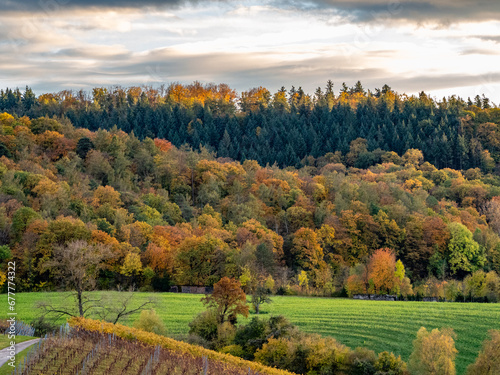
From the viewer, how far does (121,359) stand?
1035 inches

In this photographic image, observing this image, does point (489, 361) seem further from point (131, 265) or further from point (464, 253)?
point (464, 253)

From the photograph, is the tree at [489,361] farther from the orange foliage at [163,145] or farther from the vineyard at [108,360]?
the orange foliage at [163,145]

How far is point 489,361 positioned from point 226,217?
59939mm

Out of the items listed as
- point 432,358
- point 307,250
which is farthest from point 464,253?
point 432,358

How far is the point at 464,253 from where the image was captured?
78.8m

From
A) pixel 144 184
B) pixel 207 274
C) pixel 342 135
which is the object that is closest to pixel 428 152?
pixel 342 135

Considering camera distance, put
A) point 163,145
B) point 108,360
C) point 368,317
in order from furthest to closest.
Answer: point 163,145 → point 368,317 → point 108,360

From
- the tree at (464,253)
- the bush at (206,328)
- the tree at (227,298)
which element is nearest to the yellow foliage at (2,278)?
the bush at (206,328)

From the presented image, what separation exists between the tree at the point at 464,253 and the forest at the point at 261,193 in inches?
10.1

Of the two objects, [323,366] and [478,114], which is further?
[478,114]

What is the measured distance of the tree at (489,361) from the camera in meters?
33.6

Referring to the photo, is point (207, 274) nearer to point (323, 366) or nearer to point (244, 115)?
point (323, 366)

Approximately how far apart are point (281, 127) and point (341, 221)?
63995mm

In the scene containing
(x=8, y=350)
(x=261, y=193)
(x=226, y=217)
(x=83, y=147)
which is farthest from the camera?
(x=83, y=147)
